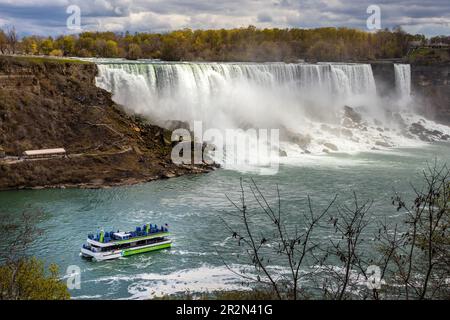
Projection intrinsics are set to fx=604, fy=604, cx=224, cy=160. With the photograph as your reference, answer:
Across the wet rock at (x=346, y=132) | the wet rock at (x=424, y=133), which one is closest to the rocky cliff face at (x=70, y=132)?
the wet rock at (x=346, y=132)

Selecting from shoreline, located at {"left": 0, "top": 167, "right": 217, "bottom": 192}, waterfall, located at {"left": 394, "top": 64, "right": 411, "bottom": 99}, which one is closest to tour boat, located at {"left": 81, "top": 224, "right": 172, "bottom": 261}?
shoreline, located at {"left": 0, "top": 167, "right": 217, "bottom": 192}

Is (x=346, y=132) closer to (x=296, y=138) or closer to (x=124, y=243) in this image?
(x=296, y=138)

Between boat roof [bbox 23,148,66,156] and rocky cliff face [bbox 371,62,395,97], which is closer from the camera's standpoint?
boat roof [bbox 23,148,66,156]

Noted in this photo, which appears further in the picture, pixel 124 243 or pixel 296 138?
pixel 296 138

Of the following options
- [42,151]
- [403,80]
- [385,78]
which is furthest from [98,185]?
[403,80]

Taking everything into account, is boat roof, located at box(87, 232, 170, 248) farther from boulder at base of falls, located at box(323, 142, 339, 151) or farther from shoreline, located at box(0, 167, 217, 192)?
boulder at base of falls, located at box(323, 142, 339, 151)
